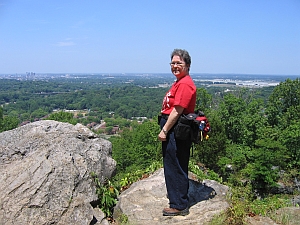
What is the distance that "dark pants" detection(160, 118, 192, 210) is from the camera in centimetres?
420

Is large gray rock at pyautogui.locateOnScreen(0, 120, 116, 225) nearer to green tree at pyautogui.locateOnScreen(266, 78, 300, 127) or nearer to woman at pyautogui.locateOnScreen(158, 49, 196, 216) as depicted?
woman at pyautogui.locateOnScreen(158, 49, 196, 216)

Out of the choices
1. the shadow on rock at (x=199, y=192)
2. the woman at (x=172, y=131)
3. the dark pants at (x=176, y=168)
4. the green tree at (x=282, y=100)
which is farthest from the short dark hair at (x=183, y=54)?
the green tree at (x=282, y=100)

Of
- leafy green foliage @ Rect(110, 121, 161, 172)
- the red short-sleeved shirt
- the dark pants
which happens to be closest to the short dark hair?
the red short-sleeved shirt

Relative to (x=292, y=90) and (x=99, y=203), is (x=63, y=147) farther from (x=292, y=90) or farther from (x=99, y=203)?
(x=292, y=90)

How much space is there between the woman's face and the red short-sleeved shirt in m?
0.08

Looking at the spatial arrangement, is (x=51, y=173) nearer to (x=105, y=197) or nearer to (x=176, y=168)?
(x=105, y=197)

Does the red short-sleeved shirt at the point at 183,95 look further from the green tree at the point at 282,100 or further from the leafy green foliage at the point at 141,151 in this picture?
the green tree at the point at 282,100

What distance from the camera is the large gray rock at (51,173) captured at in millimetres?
3660

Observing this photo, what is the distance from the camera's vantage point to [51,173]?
4043 millimetres

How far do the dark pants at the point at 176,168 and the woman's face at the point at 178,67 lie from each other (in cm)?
73

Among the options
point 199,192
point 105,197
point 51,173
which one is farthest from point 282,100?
point 51,173

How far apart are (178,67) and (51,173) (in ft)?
7.67

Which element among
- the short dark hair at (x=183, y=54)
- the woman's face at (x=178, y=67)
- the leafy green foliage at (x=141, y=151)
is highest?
the short dark hair at (x=183, y=54)

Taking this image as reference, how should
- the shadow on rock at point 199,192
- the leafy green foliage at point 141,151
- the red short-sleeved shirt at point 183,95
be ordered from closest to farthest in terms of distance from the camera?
the red short-sleeved shirt at point 183,95 → the shadow on rock at point 199,192 → the leafy green foliage at point 141,151
